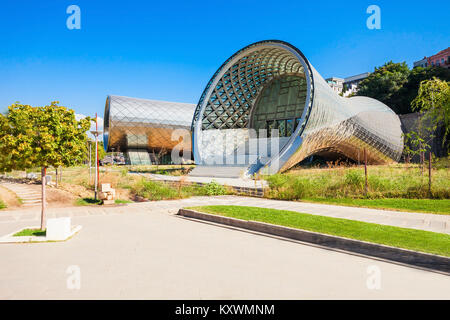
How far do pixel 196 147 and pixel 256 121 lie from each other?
51.6ft

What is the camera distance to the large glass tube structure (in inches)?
1008

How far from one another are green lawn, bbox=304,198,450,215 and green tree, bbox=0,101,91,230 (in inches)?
392

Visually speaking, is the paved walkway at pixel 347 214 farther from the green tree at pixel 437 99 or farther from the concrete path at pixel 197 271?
the concrete path at pixel 197 271

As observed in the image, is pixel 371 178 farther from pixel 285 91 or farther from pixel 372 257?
pixel 285 91

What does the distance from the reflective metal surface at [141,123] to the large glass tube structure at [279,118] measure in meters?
21.3

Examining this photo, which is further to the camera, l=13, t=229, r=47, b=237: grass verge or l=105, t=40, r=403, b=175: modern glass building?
l=105, t=40, r=403, b=175: modern glass building

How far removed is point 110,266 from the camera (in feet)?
17.1

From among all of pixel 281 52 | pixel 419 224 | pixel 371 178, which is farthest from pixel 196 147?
pixel 419 224

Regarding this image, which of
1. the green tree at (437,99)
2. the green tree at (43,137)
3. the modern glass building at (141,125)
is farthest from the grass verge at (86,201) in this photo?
the modern glass building at (141,125)

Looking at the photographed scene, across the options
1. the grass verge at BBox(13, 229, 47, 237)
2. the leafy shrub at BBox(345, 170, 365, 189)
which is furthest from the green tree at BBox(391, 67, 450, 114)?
the grass verge at BBox(13, 229, 47, 237)

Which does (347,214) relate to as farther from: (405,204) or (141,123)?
(141,123)

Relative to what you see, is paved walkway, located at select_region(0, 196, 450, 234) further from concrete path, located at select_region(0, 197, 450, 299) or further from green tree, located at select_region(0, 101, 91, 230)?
concrete path, located at select_region(0, 197, 450, 299)

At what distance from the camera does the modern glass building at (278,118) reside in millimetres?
25625

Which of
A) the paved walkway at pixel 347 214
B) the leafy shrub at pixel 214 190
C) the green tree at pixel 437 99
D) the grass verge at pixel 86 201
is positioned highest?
the green tree at pixel 437 99
